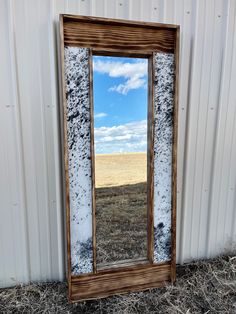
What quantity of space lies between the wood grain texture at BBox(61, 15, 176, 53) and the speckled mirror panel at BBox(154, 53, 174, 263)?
0.07 meters

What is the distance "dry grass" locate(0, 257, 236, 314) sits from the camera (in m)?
1.24

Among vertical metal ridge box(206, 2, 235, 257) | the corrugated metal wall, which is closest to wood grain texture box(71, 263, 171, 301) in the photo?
the corrugated metal wall

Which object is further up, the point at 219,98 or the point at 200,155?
the point at 219,98

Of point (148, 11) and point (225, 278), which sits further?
point (225, 278)

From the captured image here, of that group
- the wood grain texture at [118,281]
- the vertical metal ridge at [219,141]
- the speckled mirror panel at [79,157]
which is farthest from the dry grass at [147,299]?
the vertical metal ridge at [219,141]

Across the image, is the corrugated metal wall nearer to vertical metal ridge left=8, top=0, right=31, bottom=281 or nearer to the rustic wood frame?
vertical metal ridge left=8, top=0, right=31, bottom=281

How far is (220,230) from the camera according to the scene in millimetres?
1671

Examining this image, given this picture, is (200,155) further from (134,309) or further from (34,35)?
(34,35)

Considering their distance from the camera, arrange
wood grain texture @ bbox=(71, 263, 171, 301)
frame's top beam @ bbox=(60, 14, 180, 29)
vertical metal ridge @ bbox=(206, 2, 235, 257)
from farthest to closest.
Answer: vertical metal ridge @ bbox=(206, 2, 235, 257)
wood grain texture @ bbox=(71, 263, 171, 301)
frame's top beam @ bbox=(60, 14, 180, 29)

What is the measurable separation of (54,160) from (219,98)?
1062mm

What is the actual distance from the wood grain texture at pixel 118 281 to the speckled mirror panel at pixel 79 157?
0.22 feet

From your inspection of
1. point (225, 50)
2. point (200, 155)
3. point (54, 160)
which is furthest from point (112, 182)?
point (225, 50)

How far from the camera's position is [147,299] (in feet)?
4.33

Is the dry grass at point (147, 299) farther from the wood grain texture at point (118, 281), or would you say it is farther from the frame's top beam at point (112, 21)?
the frame's top beam at point (112, 21)
